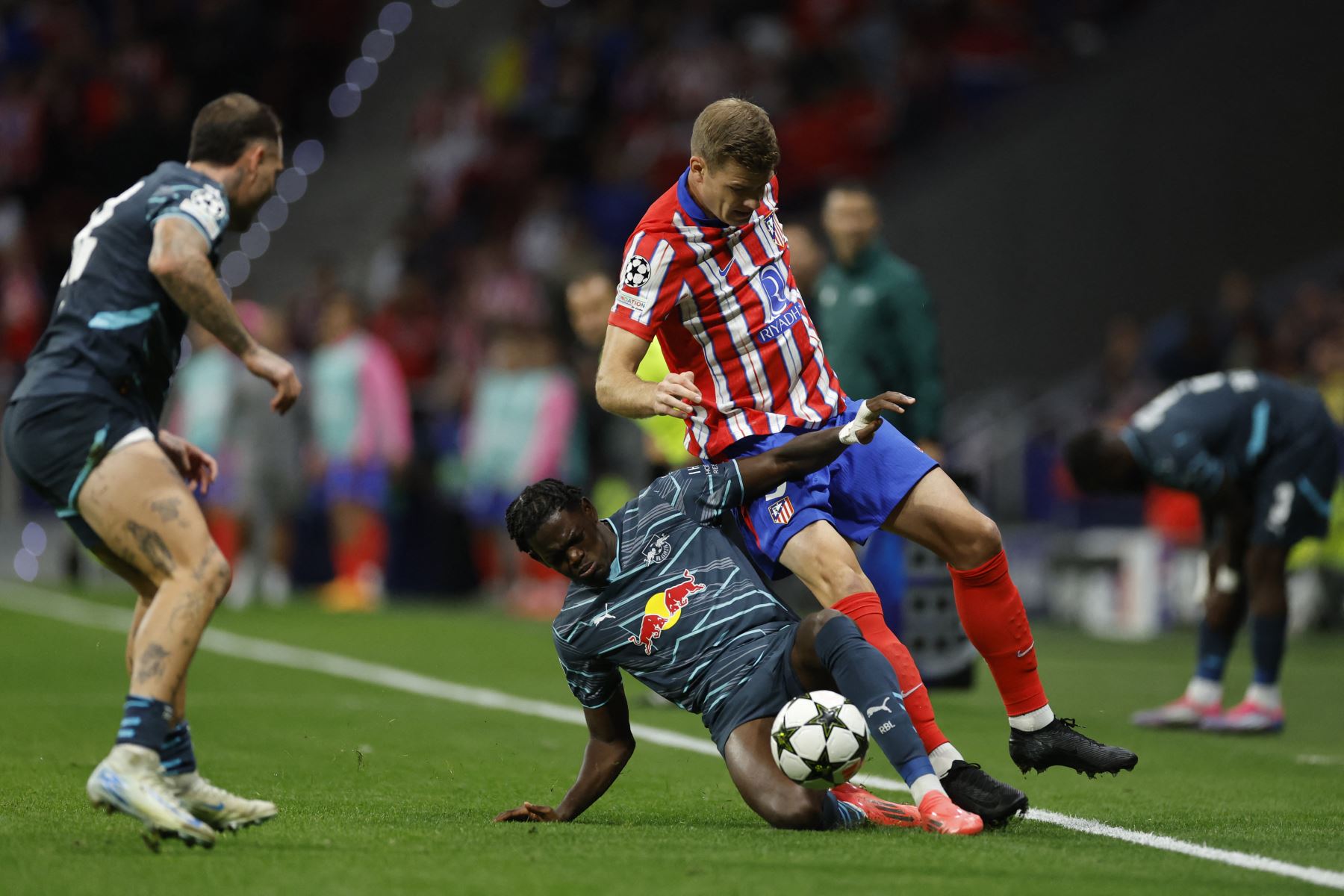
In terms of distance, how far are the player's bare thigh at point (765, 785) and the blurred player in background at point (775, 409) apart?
0.48 metres

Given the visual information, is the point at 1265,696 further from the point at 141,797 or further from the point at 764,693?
the point at 141,797

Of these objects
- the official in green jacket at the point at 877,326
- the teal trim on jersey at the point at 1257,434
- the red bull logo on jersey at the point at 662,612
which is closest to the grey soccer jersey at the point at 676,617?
the red bull logo on jersey at the point at 662,612

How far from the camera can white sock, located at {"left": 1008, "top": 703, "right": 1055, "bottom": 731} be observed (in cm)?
589

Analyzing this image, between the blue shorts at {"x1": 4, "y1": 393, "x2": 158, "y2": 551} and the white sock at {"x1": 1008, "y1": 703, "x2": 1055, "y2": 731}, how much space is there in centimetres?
284

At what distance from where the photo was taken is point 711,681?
561cm

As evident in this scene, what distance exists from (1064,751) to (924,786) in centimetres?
76

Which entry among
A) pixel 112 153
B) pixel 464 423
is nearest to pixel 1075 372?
pixel 464 423

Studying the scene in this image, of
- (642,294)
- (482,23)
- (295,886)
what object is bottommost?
(295,886)

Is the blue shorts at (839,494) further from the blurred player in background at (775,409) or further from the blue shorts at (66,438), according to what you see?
the blue shorts at (66,438)

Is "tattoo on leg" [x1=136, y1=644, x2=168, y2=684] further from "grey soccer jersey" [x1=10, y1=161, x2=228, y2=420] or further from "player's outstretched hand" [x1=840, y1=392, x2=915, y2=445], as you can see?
"player's outstretched hand" [x1=840, y1=392, x2=915, y2=445]

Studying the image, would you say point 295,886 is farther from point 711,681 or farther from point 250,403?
point 250,403

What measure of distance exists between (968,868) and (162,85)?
19871 mm

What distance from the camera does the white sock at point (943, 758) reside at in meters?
5.47

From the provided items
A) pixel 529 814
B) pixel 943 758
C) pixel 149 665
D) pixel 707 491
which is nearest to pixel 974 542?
pixel 943 758
